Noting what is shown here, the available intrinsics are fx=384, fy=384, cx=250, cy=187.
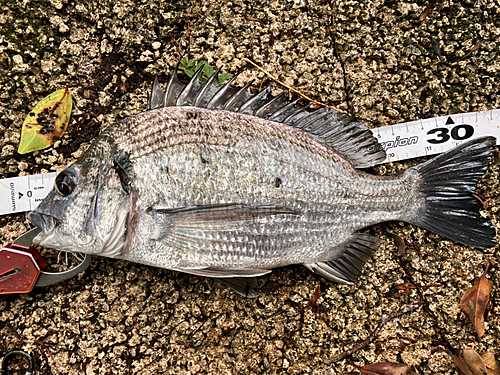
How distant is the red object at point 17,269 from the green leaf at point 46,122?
2.32 ft

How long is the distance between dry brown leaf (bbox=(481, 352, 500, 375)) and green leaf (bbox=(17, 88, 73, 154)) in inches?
128

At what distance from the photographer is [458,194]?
2.51 meters

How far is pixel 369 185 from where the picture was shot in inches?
96.1

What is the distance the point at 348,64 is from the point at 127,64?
161 cm

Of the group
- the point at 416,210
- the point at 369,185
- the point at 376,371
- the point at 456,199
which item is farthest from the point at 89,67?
the point at 376,371

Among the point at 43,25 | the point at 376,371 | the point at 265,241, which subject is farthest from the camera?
the point at 43,25

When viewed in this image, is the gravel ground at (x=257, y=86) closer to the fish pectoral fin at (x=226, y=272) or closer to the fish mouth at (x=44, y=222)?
the fish pectoral fin at (x=226, y=272)

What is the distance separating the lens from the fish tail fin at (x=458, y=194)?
2482mm

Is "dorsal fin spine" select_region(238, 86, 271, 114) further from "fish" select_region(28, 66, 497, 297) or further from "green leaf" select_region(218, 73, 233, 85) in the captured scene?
"green leaf" select_region(218, 73, 233, 85)

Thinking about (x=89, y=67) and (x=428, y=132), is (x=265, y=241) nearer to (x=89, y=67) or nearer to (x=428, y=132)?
(x=428, y=132)

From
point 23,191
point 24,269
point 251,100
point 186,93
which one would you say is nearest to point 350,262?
point 251,100

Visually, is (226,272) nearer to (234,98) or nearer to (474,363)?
(234,98)

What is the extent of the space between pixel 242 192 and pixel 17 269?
60.8 inches

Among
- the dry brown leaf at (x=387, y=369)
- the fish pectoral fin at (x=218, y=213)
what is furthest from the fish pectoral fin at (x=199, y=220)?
the dry brown leaf at (x=387, y=369)
